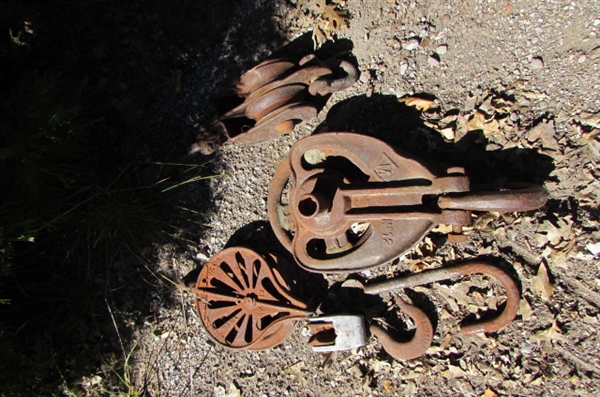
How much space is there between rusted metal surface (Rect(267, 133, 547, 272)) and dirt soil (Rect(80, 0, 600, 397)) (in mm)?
242

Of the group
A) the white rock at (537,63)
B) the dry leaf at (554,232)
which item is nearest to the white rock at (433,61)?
the white rock at (537,63)

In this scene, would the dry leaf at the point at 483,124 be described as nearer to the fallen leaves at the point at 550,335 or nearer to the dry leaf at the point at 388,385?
the fallen leaves at the point at 550,335

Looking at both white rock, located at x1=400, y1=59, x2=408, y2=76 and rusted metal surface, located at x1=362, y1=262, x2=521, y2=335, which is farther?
white rock, located at x1=400, y1=59, x2=408, y2=76

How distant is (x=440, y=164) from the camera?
2930 mm

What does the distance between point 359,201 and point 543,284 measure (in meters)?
1.10

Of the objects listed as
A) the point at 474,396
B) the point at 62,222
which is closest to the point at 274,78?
Answer: the point at 62,222

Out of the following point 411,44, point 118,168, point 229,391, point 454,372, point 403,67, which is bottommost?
point 229,391

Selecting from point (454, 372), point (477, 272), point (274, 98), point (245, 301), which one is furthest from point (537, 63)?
point (245, 301)

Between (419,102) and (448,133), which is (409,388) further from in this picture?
(419,102)

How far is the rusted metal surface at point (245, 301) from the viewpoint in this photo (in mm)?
3211

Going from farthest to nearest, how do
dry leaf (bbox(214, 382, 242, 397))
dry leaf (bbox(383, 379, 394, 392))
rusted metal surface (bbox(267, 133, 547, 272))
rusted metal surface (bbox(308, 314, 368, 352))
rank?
dry leaf (bbox(214, 382, 242, 397)) → dry leaf (bbox(383, 379, 394, 392)) → rusted metal surface (bbox(308, 314, 368, 352)) → rusted metal surface (bbox(267, 133, 547, 272))

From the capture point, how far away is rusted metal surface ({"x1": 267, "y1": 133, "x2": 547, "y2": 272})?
270cm

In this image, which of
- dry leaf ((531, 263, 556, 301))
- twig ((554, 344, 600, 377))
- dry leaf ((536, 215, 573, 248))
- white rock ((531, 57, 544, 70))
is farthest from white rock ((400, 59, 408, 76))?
twig ((554, 344, 600, 377))

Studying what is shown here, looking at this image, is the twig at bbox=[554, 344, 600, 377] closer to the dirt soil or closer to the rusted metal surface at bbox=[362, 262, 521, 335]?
the dirt soil
